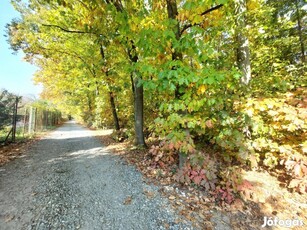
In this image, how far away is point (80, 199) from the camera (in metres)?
3.26

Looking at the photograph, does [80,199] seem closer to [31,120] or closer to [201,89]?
[201,89]

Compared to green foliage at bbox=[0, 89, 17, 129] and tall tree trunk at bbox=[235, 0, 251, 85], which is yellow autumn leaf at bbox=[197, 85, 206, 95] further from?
green foliage at bbox=[0, 89, 17, 129]

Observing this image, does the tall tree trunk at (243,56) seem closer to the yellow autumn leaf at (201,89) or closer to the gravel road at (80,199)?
the yellow autumn leaf at (201,89)

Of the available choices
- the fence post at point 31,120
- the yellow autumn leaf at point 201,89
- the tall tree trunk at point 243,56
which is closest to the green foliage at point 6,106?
the fence post at point 31,120

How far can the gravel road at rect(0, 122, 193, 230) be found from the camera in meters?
2.66

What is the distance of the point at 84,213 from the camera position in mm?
2859

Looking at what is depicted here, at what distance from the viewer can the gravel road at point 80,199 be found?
8.74 feet

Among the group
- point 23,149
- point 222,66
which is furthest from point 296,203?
point 23,149

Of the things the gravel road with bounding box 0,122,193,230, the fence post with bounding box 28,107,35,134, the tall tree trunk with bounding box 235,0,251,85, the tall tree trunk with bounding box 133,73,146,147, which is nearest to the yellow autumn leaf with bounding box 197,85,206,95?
the gravel road with bounding box 0,122,193,230

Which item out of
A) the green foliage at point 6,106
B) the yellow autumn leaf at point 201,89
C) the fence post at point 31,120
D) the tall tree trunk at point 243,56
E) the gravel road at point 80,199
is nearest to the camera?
the gravel road at point 80,199

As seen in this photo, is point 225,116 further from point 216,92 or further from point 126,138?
point 126,138

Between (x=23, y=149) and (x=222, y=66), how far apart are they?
7108 mm

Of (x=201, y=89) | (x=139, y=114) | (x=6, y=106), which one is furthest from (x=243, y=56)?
(x=6, y=106)

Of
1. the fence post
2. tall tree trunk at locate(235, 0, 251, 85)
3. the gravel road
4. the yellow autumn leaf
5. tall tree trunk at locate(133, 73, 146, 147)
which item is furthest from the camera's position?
the fence post
